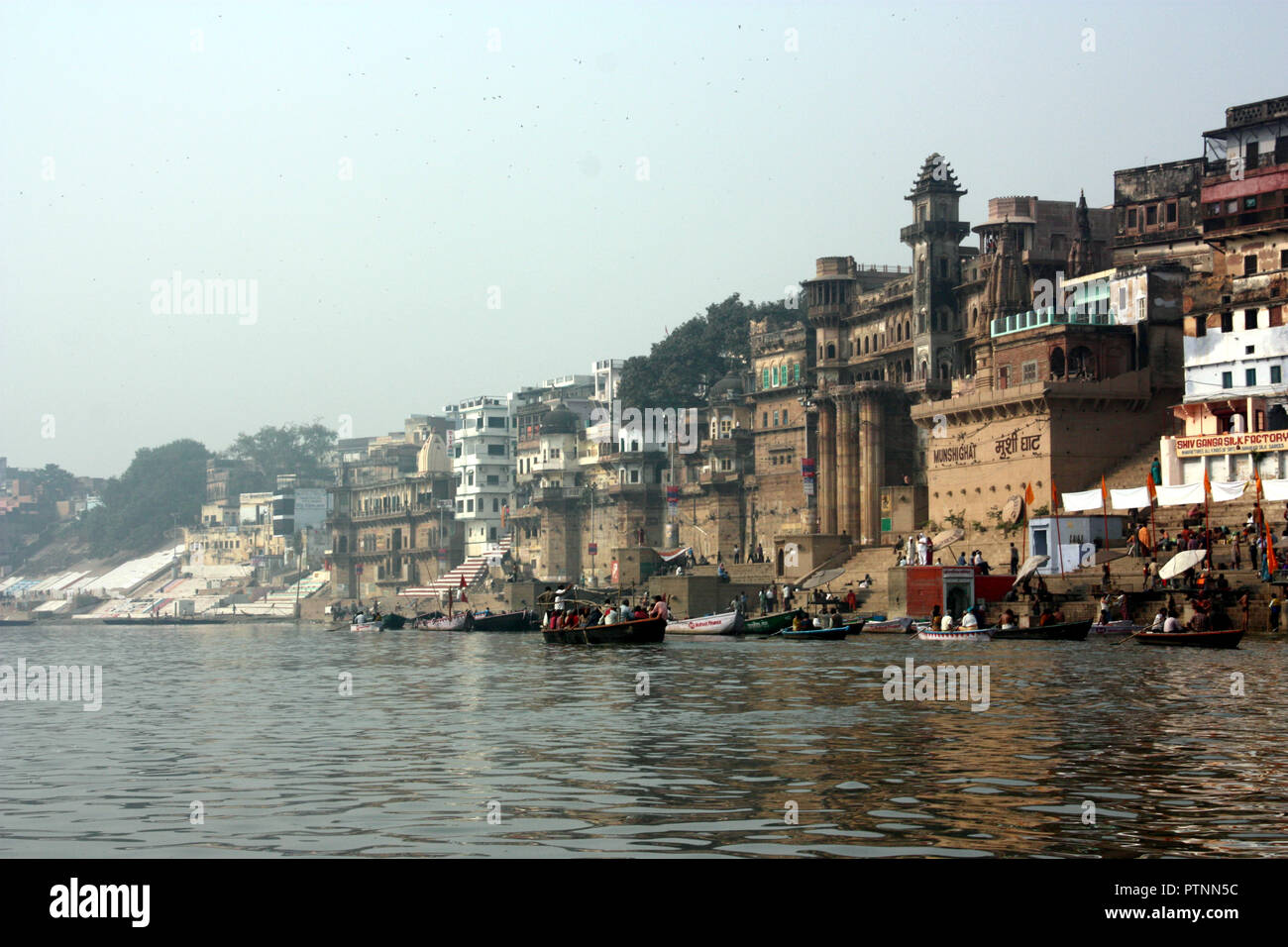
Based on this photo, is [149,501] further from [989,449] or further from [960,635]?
[960,635]

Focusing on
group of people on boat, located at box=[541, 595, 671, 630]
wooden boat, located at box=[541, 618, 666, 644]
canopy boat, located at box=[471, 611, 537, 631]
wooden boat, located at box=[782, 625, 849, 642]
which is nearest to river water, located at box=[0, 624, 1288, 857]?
A: wooden boat, located at box=[541, 618, 666, 644]

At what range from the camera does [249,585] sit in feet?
502

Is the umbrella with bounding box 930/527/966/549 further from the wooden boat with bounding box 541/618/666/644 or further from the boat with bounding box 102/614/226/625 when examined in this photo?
the boat with bounding box 102/614/226/625

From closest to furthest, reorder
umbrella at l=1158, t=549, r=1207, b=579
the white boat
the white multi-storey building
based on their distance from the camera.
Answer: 1. umbrella at l=1158, t=549, r=1207, b=579
2. the white boat
3. the white multi-storey building

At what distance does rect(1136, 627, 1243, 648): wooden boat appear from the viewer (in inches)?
1476

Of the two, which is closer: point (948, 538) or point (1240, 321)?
point (1240, 321)

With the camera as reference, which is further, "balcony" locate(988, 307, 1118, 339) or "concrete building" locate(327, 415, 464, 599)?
"concrete building" locate(327, 415, 464, 599)

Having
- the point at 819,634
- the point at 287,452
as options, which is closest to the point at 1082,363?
the point at 819,634

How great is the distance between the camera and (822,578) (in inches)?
2707

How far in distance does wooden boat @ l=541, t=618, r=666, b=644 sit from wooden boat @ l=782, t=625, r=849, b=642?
5.46 m

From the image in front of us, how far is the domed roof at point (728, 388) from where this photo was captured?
95312 mm

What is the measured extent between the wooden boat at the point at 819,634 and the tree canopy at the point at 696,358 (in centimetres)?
5061

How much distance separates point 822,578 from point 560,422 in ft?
152
